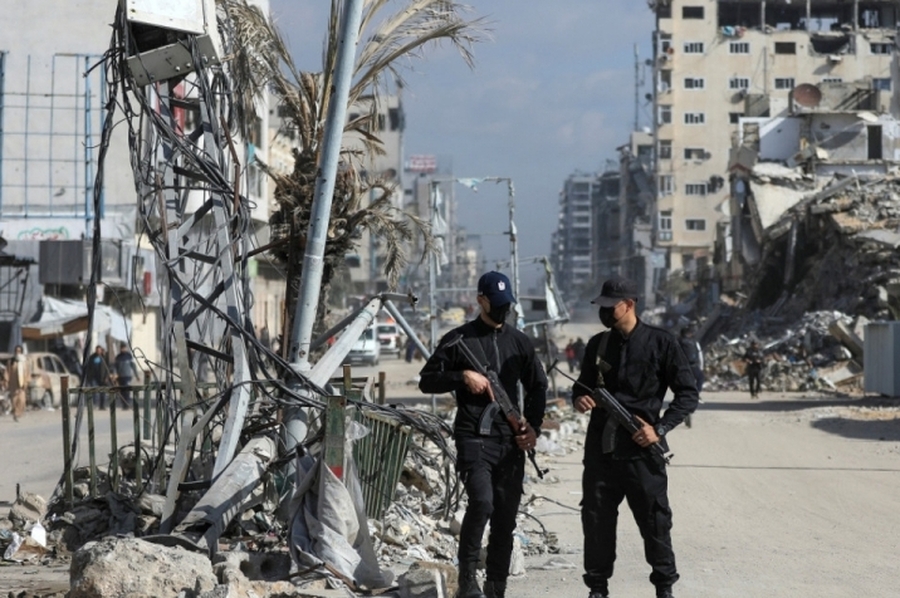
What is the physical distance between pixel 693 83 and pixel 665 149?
19.2ft

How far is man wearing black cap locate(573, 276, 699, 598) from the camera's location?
670cm

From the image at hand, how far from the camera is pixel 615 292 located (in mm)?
6824

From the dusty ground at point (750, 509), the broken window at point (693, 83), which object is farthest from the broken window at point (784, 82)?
the dusty ground at point (750, 509)

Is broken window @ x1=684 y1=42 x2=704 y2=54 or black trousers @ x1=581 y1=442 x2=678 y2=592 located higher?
broken window @ x1=684 y1=42 x2=704 y2=54

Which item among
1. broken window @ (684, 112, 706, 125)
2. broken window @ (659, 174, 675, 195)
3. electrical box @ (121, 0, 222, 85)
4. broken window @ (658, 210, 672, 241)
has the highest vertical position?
broken window @ (684, 112, 706, 125)

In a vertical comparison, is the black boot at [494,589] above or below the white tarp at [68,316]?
below

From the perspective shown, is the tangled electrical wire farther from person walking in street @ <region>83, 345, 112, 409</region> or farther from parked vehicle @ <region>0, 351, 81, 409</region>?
parked vehicle @ <region>0, 351, 81, 409</region>

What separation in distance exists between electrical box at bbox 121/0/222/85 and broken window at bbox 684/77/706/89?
104m

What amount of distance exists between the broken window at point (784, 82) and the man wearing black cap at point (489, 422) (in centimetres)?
10572

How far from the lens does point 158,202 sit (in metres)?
8.94

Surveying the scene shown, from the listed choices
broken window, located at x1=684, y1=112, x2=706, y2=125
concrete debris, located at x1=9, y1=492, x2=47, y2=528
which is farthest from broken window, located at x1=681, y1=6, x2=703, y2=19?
concrete debris, located at x1=9, y1=492, x2=47, y2=528

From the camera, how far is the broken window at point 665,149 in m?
110

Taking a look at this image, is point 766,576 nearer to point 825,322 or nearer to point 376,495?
point 376,495

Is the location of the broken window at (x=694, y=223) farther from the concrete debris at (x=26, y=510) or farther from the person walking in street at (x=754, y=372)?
the concrete debris at (x=26, y=510)
